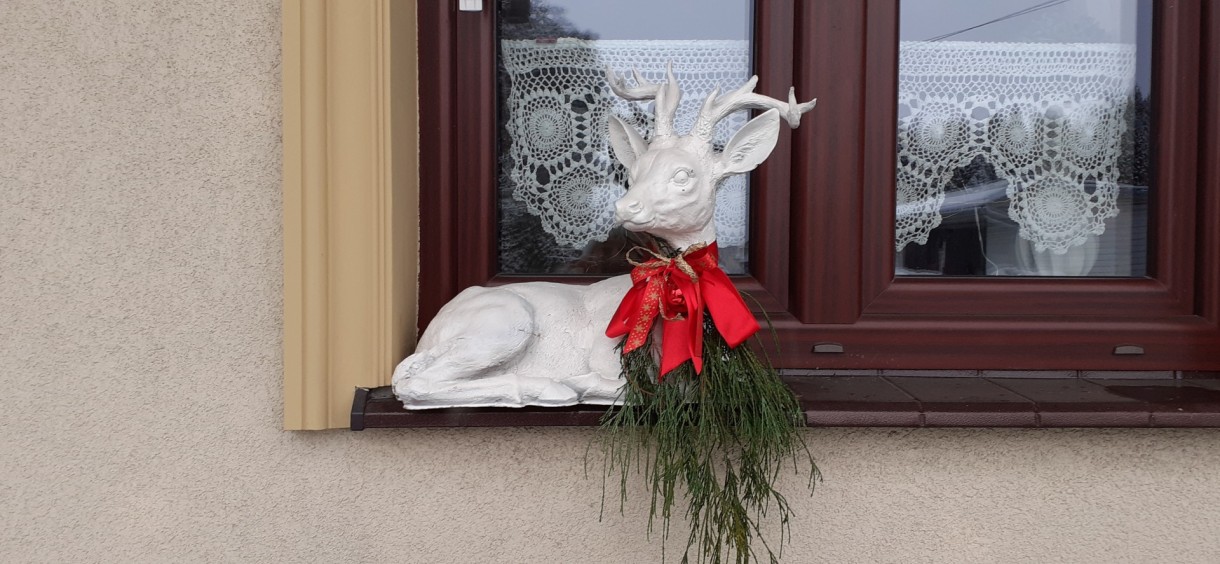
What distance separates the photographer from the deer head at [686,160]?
1.37m

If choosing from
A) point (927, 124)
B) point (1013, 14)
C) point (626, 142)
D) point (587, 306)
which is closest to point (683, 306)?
point (587, 306)

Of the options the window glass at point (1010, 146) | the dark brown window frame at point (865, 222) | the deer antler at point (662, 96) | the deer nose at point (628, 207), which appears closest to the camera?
the deer nose at point (628, 207)

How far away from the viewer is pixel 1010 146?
1969 millimetres

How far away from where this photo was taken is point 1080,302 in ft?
6.28

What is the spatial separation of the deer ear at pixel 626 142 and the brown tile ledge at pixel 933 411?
513 mm

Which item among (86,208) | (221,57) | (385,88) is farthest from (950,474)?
(86,208)

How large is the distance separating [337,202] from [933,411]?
130 centimetres

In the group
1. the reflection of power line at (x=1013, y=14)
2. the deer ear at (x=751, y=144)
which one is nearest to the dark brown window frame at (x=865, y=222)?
the reflection of power line at (x=1013, y=14)

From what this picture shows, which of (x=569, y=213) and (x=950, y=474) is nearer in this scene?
(x=950, y=474)

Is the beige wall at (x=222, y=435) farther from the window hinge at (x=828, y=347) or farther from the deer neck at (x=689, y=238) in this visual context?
the deer neck at (x=689, y=238)

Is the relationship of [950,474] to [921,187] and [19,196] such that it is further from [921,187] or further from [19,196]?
[19,196]

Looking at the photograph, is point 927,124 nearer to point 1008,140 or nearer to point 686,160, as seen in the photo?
point 1008,140

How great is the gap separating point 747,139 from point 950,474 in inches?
33.2

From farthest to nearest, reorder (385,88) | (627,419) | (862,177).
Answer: (862,177), (385,88), (627,419)
